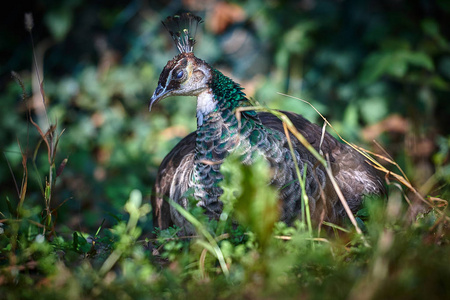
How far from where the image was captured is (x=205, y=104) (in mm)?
2312

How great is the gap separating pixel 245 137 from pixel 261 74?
3.39 metres

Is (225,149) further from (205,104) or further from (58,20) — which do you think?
(58,20)

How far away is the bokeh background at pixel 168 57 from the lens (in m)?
4.49

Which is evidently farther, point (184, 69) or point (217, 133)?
point (184, 69)

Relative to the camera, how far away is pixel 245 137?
7.15 feet

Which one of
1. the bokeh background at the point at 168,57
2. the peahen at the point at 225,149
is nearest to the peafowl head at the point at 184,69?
the peahen at the point at 225,149

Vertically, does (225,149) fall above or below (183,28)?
below

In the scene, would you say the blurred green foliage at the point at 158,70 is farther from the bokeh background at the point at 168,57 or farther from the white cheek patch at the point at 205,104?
the white cheek patch at the point at 205,104

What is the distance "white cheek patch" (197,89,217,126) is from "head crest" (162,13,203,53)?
29 centimetres

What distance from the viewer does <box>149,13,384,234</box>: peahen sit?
2152 mm

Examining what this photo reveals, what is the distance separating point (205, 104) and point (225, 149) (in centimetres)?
28

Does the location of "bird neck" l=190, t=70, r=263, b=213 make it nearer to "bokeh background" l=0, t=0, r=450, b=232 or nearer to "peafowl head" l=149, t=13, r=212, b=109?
"peafowl head" l=149, t=13, r=212, b=109

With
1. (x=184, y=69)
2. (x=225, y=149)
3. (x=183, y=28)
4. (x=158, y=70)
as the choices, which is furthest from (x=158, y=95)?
(x=158, y=70)

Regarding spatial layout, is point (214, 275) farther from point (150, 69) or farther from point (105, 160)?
point (150, 69)
